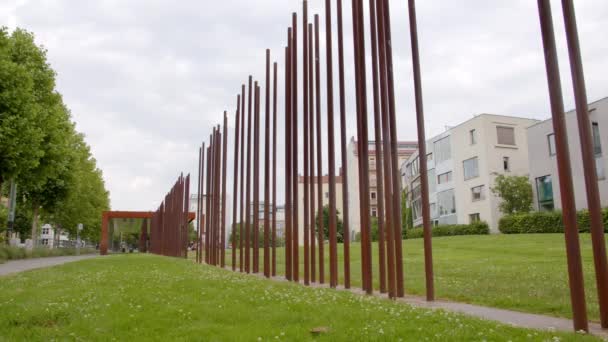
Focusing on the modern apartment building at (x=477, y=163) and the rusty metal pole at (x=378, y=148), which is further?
the modern apartment building at (x=477, y=163)

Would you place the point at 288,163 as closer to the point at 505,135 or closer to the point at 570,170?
the point at 570,170

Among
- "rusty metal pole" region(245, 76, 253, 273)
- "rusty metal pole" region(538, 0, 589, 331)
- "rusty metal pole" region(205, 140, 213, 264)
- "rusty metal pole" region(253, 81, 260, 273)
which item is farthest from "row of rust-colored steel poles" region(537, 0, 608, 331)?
"rusty metal pole" region(205, 140, 213, 264)

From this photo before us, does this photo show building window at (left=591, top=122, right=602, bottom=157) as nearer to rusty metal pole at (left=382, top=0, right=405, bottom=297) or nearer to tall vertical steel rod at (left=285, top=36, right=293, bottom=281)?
tall vertical steel rod at (left=285, top=36, right=293, bottom=281)


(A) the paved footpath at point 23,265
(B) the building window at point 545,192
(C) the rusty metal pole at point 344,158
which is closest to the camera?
(C) the rusty metal pole at point 344,158

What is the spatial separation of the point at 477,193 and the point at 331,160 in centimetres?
4743

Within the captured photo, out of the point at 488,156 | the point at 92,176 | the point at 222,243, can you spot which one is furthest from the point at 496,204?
the point at 92,176

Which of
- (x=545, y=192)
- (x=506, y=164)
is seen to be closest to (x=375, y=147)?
(x=545, y=192)

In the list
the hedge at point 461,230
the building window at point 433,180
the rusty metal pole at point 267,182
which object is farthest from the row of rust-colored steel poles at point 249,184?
the building window at point 433,180

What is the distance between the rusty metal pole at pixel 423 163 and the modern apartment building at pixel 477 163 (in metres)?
41.6

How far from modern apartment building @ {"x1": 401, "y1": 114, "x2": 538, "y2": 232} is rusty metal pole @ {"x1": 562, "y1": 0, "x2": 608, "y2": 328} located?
44502mm

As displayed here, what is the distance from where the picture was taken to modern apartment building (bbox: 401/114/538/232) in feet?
178

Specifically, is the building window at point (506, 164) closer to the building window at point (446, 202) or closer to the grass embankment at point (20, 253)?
the building window at point (446, 202)

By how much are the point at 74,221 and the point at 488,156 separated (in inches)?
1744

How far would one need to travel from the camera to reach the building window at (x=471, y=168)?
5616 cm
